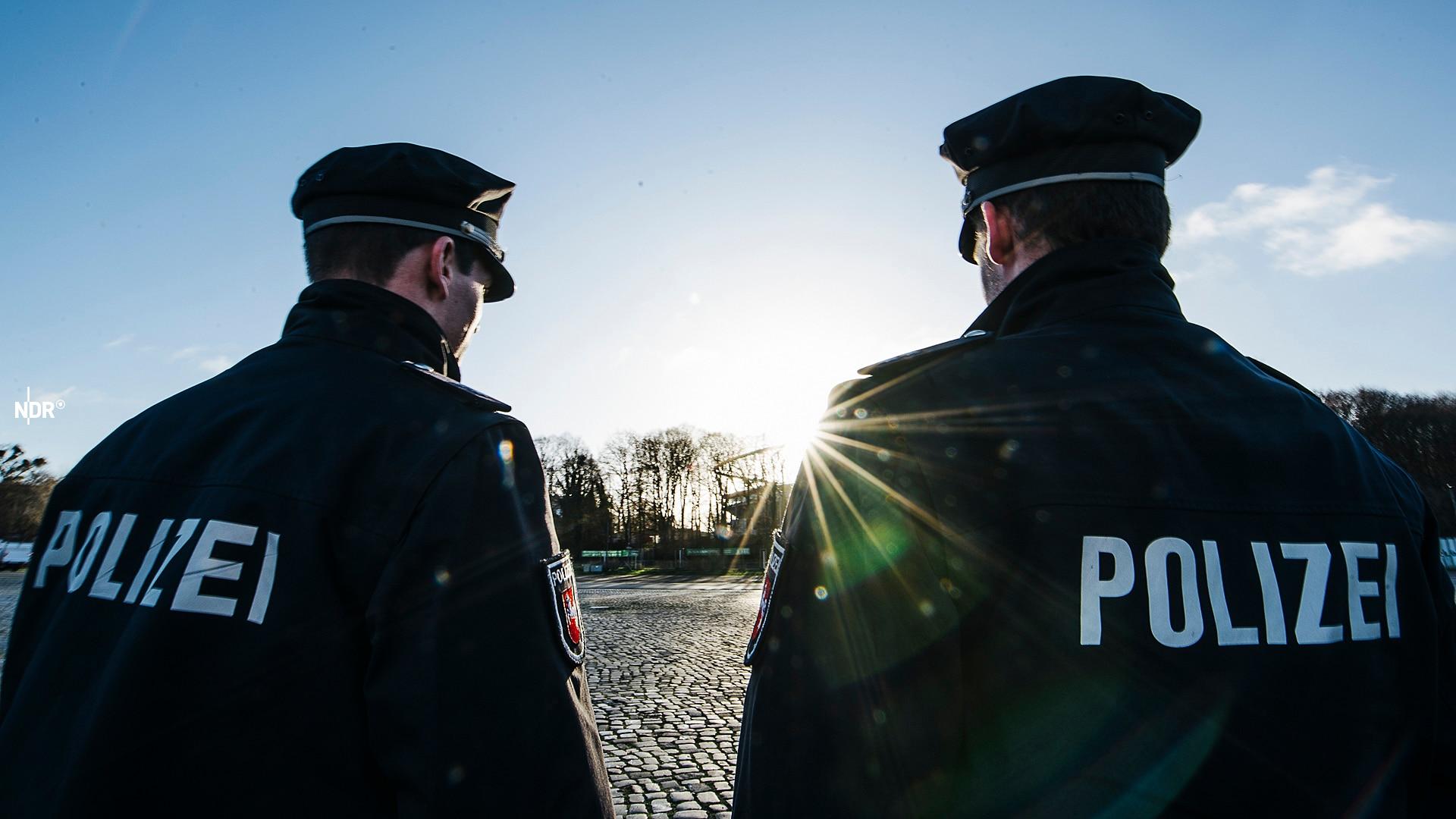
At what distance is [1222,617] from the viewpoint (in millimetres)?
1297

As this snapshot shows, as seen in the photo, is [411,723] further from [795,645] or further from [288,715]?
[795,645]

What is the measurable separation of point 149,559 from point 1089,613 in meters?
1.73

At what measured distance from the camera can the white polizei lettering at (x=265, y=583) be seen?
149 cm

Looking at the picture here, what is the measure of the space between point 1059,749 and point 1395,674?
0.64m

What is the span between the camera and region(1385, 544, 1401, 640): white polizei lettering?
1.41m

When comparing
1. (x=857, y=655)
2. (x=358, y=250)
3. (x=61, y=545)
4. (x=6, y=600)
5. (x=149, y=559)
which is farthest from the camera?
(x=6, y=600)

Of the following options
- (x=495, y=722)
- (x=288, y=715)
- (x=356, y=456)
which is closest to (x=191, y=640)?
(x=288, y=715)

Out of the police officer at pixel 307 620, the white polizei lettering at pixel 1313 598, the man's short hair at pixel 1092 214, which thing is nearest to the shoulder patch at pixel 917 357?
the man's short hair at pixel 1092 214

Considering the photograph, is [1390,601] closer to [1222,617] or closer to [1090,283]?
[1222,617]

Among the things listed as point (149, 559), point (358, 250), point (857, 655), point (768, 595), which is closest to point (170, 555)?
point (149, 559)

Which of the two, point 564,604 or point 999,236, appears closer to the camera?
point 564,604

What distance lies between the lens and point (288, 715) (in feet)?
4.80

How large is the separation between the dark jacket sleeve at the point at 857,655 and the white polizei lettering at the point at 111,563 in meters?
1.27

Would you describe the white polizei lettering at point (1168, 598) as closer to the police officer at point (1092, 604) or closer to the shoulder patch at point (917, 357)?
the police officer at point (1092, 604)
